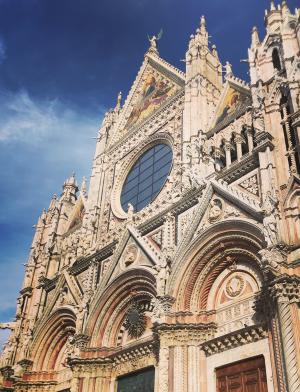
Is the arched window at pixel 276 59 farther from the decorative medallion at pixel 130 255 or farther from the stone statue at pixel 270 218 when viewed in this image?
the decorative medallion at pixel 130 255

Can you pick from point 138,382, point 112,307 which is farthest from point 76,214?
point 138,382

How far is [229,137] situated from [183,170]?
183 cm

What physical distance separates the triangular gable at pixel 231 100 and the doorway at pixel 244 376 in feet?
→ 25.0

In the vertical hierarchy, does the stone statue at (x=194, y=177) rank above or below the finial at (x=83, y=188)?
below

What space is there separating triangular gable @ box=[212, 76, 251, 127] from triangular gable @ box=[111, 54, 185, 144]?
9.60 feet

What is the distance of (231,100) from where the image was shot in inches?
620

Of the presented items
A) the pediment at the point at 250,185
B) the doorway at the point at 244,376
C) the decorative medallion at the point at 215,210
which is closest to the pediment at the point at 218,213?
the decorative medallion at the point at 215,210

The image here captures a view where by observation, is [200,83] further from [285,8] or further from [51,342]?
[51,342]

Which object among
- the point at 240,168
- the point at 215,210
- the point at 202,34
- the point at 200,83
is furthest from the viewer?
the point at 202,34

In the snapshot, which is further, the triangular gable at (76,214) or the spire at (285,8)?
the triangular gable at (76,214)

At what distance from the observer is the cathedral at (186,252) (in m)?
9.96

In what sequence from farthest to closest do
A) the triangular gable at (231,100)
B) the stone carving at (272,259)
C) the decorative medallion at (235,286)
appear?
the triangular gable at (231,100)
the decorative medallion at (235,286)
the stone carving at (272,259)

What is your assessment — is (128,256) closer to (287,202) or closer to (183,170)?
(183,170)

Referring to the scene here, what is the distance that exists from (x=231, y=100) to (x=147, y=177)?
173 inches
